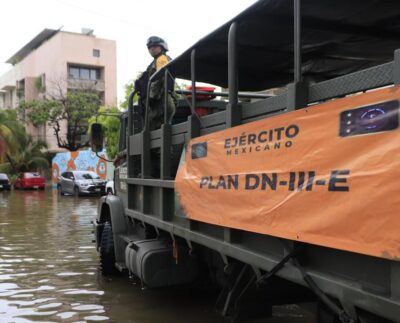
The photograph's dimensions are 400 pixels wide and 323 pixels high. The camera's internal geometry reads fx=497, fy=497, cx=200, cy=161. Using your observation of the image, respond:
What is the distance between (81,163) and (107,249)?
28944 millimetres

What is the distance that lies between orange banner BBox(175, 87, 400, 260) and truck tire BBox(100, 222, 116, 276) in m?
3.32

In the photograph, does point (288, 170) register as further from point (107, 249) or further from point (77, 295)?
point (107, 249)

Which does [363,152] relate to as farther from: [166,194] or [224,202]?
[166,194]

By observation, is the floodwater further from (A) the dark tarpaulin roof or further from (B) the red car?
(B) the red car

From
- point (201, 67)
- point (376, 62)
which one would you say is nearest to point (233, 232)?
point (201, 67)

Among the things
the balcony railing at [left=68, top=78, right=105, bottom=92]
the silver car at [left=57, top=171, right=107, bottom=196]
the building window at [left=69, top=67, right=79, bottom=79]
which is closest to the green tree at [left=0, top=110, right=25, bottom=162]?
the silver car at [left=57, top=171, right=107, bottom=196]

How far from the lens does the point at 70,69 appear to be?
46812 mm

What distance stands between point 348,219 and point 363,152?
30 cm

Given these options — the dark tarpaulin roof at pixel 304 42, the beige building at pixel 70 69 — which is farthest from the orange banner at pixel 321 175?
the beige building at pixel 70 69

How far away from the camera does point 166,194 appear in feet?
14.5

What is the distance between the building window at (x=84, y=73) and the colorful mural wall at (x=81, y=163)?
464 inches

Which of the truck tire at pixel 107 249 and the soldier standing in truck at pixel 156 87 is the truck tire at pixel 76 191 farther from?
the soldier standing in truck at pixel 156 87

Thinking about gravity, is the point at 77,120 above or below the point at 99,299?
above

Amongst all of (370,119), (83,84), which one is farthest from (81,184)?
(370,119)
